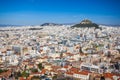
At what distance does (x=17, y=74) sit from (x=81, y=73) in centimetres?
181

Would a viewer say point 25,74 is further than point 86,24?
No

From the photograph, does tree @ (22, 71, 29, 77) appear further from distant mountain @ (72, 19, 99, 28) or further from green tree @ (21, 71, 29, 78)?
distant mountain @ (72, 19, 99, 28)

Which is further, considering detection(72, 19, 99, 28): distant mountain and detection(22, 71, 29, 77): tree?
detection(72, 19, 99, 28): distant mountain

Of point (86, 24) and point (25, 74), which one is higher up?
point (86, 24)

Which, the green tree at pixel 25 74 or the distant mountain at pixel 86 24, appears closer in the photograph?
the green tree at pixel 25 74

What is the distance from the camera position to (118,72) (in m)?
7.50

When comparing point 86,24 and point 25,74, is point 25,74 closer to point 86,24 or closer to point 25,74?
point 25,74

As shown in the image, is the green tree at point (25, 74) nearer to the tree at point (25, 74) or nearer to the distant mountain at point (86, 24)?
the tree at point (25, 74)

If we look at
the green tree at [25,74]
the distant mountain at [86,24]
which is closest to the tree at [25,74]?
the green tree at [25,74]

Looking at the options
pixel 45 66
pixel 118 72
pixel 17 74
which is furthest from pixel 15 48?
pixel 118 72

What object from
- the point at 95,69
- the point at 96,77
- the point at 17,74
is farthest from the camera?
the point at 95,69

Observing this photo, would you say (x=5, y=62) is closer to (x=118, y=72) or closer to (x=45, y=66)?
(x=45, y=66)

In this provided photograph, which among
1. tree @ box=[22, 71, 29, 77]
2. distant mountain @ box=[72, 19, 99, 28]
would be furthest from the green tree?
distant mountain @ box=[72, 19, 99, 28]

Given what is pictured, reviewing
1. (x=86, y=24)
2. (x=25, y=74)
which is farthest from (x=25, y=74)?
(x=86, y=24)
